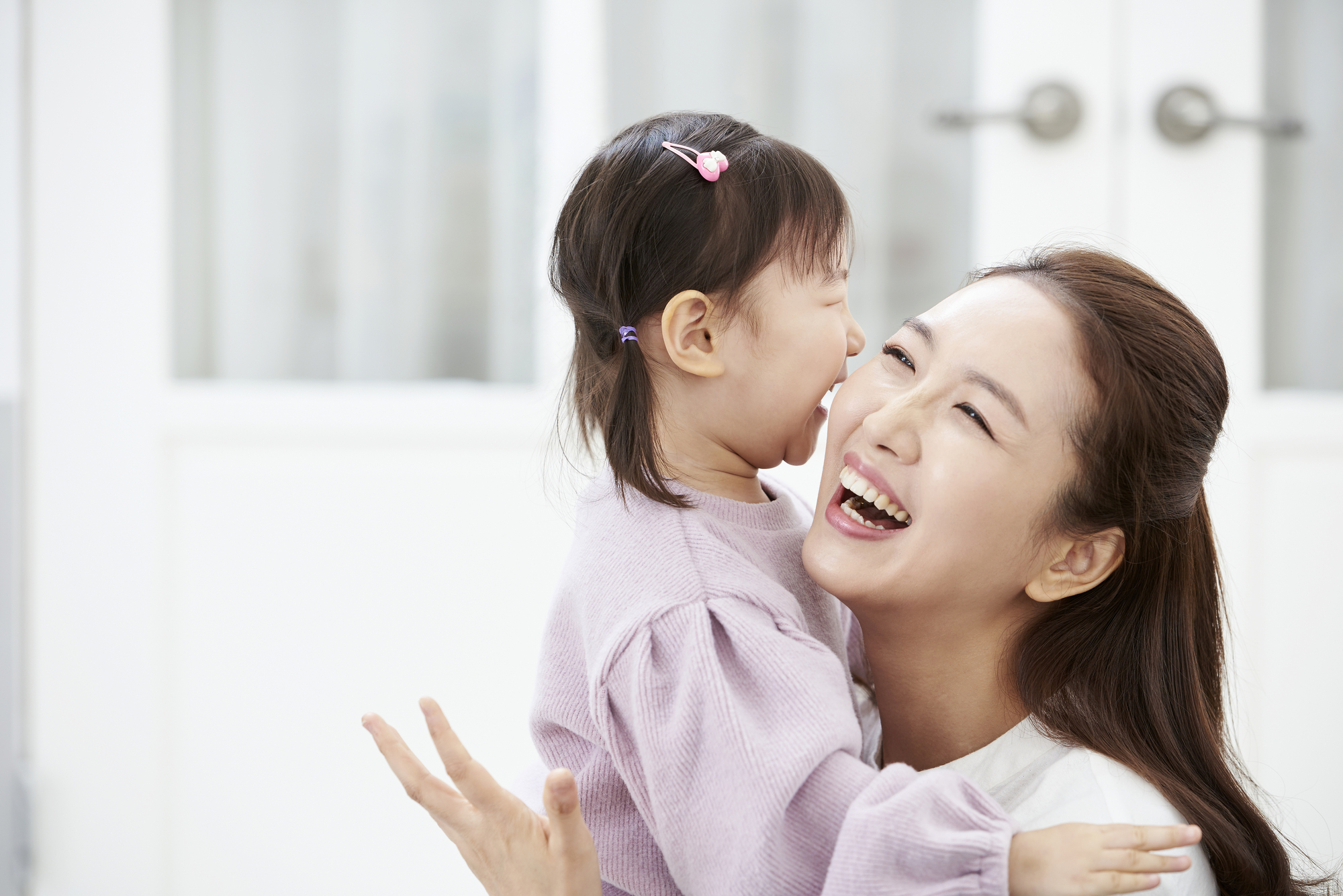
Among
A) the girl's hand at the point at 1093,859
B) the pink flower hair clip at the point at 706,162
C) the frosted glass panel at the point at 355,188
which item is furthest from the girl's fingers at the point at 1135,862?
the frosted glass panel at the point at 355,188

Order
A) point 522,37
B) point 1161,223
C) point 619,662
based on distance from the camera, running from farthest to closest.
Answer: point 522,37 < point 1161,223 < point 619,662

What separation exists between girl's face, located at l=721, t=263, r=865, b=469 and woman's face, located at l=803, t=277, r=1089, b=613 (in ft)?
0.24

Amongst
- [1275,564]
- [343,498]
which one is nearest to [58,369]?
[343,498]

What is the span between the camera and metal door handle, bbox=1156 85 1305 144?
5.24 ft

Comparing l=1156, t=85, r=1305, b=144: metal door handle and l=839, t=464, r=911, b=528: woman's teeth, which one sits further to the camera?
l=1156, t=85, r=1305, b=144: metal door handle

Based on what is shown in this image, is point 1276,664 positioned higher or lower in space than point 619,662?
lower

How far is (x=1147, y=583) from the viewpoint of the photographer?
911 millimetres

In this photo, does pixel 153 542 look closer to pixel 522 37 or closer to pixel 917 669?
pixel 522 37

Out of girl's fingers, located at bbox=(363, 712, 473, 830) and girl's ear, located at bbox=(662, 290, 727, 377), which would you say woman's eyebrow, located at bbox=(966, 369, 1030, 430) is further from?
girl's fingers, located at bbox=(363, 712, 473, 830)

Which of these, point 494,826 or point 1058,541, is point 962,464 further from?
point 494,826

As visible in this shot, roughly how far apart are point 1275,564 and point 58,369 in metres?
1.92

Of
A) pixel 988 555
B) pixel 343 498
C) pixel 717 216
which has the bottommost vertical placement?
pixel 343 498

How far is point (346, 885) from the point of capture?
1761 millimetres

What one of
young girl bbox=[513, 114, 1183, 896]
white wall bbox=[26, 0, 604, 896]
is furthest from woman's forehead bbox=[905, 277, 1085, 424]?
white wall bbox=[26, 0, 604, 896]
